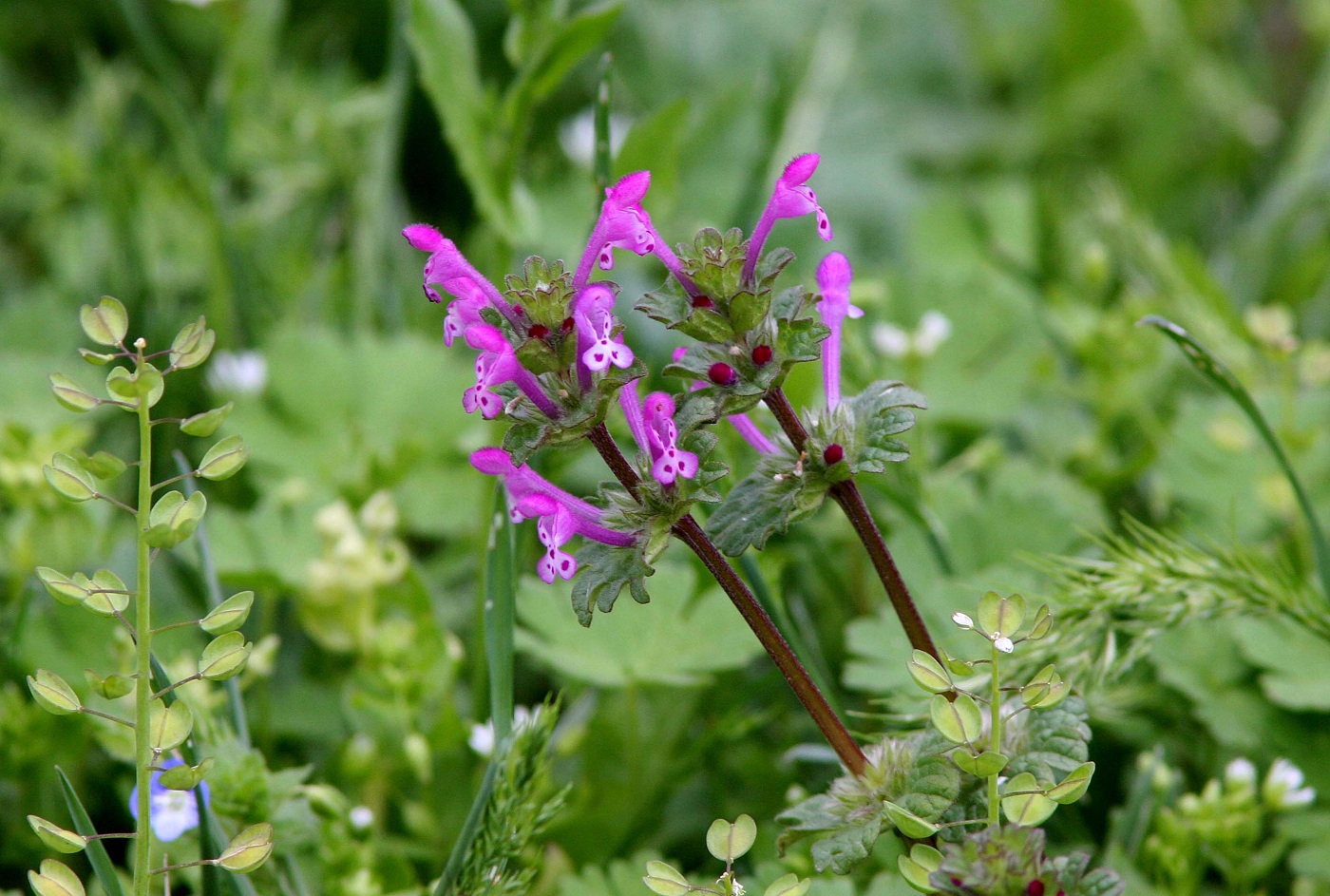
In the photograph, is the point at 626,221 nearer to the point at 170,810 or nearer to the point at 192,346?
the point at 192,346

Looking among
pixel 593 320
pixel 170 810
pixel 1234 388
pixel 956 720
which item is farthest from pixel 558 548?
pixel 1234 388

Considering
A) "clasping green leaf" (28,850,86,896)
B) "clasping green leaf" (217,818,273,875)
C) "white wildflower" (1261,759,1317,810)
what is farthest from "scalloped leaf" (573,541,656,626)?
"white wildflower" (1261,759,1317,810)

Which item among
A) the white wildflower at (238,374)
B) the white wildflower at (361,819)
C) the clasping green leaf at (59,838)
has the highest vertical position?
the clasping green leaf at (59,838)

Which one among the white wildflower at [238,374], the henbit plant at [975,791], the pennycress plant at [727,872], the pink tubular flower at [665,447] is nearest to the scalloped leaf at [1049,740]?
the henbit plant at [975,791]

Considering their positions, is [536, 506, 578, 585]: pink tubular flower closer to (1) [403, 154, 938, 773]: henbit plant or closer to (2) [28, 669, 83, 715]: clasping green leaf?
(1) [403, 154, 938, 773]: henbit plant

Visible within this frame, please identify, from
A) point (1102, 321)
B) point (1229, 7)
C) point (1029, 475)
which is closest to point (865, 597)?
point (1029, 475)

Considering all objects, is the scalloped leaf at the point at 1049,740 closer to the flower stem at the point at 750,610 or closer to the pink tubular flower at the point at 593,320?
the flower stem at the point at 750,610

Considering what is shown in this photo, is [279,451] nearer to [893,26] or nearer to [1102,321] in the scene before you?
[1102,321]
